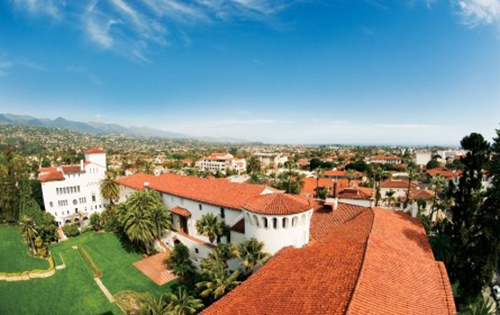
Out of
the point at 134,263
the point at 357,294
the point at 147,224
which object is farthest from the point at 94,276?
the point at 357,294

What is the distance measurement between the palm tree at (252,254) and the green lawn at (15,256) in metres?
32.1

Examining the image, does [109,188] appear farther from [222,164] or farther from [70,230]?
[222,164]

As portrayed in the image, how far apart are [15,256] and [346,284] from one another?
51147mm

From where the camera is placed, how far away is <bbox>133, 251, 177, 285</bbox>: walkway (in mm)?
34375

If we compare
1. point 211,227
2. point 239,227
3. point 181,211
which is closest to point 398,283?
point 239,227

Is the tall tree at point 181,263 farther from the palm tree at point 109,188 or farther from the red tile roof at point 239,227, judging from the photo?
the palm tree at point 109,188

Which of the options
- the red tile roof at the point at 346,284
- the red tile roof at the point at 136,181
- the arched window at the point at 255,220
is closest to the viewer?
the red tile roof at the point at 346,284

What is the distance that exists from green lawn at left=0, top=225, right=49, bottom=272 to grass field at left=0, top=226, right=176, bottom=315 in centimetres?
279

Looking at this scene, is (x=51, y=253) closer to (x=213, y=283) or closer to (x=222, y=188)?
(x=222, y=188)

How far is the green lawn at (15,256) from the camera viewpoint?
3738 cm

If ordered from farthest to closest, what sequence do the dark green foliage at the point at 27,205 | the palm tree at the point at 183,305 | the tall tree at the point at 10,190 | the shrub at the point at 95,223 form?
the tall tree at the point at 10,190
the shrub at the point at 95,223
the dark green foliage at the point at 27,205
the palm tree at the point at 183,305

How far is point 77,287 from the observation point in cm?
3338

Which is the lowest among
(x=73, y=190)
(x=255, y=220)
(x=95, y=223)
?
(x=95, y=223)

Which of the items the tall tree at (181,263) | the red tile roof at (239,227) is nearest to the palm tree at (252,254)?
the red tile roof at (239,227)
